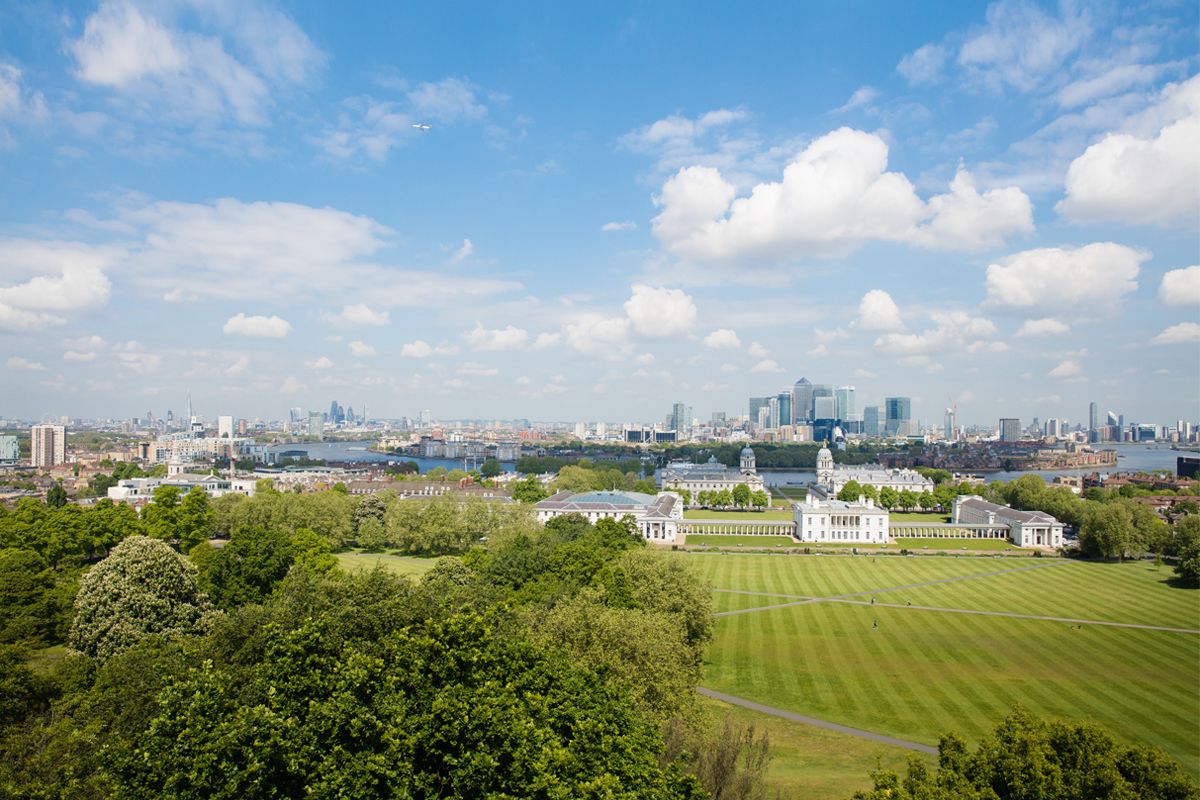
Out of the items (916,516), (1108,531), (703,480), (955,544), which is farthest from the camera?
(703,480)

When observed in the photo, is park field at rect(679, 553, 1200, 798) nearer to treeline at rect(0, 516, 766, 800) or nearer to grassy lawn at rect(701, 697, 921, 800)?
grassy lawn at rect(701, 697, 921, 800)

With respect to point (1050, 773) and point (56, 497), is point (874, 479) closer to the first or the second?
point (1050, 773)

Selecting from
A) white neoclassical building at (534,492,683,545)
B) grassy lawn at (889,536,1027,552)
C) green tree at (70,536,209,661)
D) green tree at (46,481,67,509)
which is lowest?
grassy lawn at (889,536,1027,552)

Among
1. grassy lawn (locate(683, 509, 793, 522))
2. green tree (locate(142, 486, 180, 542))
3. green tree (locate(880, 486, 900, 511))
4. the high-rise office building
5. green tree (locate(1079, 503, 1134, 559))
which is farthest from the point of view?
the high-rise office building

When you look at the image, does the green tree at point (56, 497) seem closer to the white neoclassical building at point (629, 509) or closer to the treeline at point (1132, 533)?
the white neoclassical building at point (629, 509)

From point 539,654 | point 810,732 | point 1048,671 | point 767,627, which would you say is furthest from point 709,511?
point 539,654

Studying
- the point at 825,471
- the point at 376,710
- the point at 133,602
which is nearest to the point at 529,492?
the point at 133,602

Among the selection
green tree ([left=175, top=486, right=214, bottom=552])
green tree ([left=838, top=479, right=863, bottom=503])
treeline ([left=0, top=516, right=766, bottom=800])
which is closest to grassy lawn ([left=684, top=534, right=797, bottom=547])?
green tree ([left=838, top=479, right=863, bottom=503])
